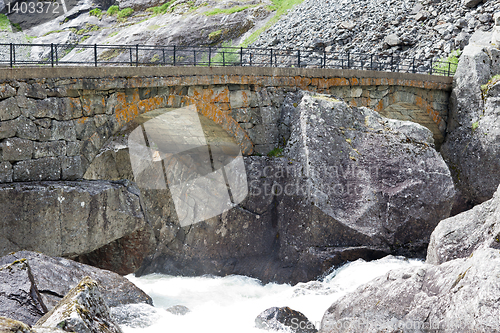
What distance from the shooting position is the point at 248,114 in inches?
493

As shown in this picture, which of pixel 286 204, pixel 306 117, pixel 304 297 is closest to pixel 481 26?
pixel 306 117

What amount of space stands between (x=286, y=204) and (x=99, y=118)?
4.67 m

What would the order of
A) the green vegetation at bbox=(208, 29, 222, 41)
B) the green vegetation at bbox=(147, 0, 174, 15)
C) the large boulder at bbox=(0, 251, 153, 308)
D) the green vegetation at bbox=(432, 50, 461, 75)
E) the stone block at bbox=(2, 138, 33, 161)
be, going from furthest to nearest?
the green vegetation at bbox=(147, 0, 174, 15) < the green vegetation at bbox=(208, 29, 222, 41) < the green vegetation at bbox=(432, 50, 461, 75) < the stone block at bbox=(2, 138, 33, 161) < the large boulder at bbox=(0, 251, 153, 308)

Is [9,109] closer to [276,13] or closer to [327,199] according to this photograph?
[327,199]

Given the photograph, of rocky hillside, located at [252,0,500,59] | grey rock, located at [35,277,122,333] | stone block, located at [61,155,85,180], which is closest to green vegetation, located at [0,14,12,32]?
rocky hillside, located at [252,0,500,59]

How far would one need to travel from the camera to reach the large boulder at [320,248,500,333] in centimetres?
410

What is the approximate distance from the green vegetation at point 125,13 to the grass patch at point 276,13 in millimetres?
8617

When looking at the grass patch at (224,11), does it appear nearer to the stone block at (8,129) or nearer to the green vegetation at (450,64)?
the green vegetation at (450,64)

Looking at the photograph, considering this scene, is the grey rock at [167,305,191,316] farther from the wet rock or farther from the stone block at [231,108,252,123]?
the stone block at [231,108,252,123]

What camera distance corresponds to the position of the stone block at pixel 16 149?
865 cm

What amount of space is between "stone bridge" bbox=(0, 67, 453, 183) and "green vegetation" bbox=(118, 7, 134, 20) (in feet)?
73.0

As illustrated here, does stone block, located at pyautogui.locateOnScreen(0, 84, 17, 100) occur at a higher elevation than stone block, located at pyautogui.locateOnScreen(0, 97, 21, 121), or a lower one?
higher

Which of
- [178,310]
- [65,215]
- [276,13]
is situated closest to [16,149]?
[65,215]

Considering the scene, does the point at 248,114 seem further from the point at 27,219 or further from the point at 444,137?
the point at 444,137
